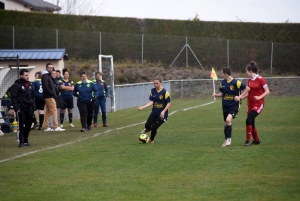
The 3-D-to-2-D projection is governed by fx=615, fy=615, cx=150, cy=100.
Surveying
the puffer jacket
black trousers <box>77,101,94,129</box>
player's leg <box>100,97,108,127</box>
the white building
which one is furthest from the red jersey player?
the white building

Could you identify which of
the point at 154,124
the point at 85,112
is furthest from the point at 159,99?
the point at 85,112

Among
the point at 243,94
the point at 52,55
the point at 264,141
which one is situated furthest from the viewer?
the point at 52,55

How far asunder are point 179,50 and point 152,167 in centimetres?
3815

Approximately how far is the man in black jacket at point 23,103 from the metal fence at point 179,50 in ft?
94.0

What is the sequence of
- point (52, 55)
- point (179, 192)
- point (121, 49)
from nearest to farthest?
point (179, 192) → point (52, 55) → point (121, 49)

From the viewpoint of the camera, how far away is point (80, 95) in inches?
786

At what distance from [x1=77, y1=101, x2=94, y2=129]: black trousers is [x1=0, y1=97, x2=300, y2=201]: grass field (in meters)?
0.94

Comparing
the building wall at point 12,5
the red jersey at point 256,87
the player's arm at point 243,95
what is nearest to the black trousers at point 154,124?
the player's arm at point 243,95

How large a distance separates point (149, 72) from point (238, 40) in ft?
27.7

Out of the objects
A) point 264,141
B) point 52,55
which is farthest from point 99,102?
point 52,55

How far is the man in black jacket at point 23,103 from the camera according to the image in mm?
15500

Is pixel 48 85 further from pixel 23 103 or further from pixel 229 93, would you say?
pixel 229 93

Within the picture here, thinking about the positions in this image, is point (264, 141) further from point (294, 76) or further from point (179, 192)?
point (294, 76)

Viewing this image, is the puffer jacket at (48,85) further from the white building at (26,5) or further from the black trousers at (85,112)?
the white building at (26,5)
